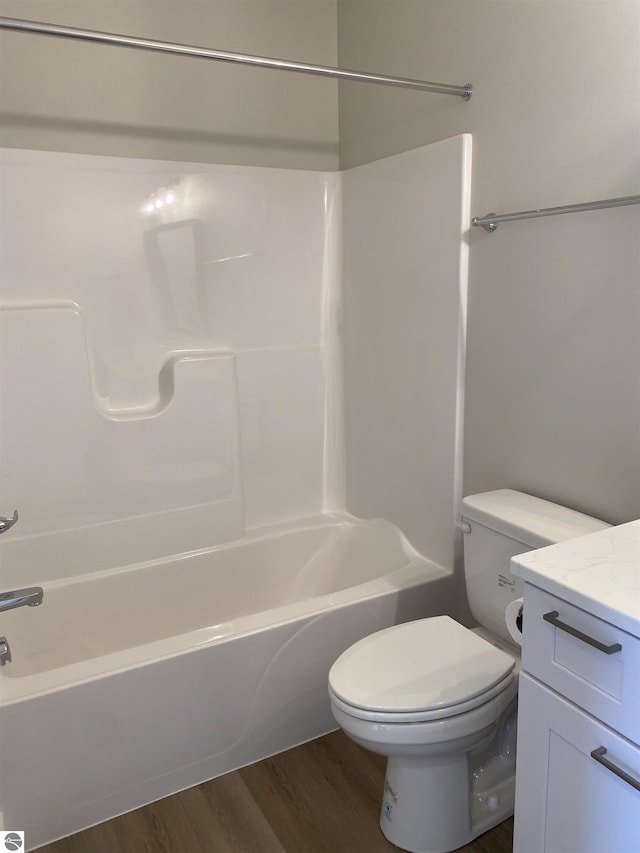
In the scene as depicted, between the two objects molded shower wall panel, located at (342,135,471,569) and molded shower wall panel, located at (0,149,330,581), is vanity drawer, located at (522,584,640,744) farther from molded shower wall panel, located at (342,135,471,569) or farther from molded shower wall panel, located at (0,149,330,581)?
molded shower wall panel, located at (0,149,330,581)

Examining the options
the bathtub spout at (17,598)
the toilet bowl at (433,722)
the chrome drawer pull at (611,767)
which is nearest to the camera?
the chrome drawer pull at (611,767)

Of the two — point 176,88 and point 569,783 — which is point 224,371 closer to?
point 176,88

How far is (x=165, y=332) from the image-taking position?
2377 millimetres

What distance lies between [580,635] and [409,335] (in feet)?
4.52

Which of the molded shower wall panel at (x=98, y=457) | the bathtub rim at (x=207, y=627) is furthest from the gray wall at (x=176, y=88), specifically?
the bathtub rim at (x=207, y=627)

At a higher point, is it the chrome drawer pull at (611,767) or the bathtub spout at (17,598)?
the bathtub spout at (17,598)

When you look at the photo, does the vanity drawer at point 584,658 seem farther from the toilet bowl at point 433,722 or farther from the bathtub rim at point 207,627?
the bathtub rim at point 207,627

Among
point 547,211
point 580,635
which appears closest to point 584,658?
point 580,635

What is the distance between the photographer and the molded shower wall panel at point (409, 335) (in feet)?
6.86

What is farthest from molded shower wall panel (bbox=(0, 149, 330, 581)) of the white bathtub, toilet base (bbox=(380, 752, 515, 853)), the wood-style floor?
toilet base (bbox=(380, 752, 515, 853))

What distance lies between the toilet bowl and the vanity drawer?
1.18ft

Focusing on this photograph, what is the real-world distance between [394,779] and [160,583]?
1.07 m

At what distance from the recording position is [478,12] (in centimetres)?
189

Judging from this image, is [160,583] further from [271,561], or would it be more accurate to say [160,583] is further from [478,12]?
[478,12]
